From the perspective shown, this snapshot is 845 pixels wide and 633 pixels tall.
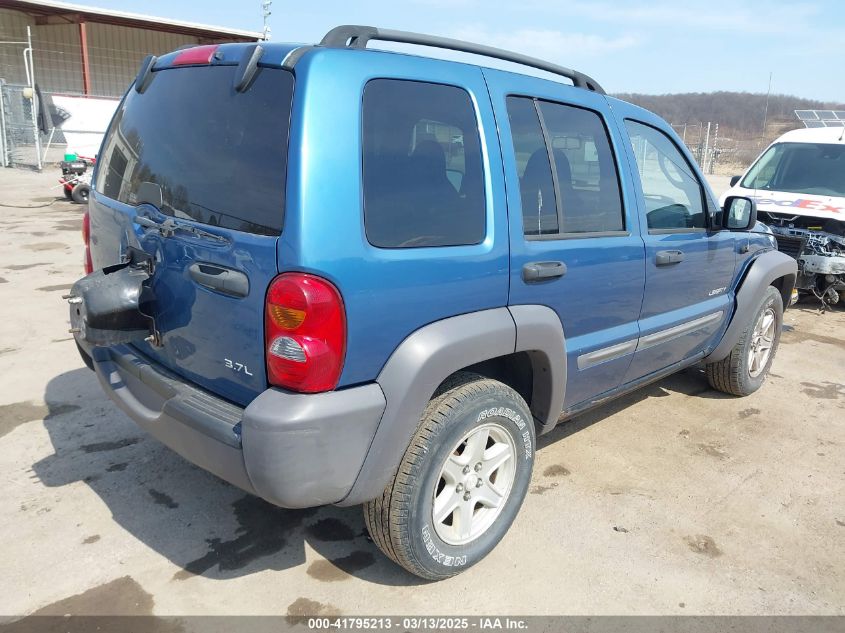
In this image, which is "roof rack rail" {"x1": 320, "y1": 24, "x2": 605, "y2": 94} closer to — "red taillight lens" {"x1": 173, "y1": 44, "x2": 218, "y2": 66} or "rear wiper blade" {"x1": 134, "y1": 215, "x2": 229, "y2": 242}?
"red taillight lens" {"x1": 173, "y1": 44, "x2": 218, "y2": 66}

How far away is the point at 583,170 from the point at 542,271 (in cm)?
74

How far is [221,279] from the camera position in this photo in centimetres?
234

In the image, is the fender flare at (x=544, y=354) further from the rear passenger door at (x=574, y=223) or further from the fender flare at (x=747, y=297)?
the fender flare at (x=747, y=297)

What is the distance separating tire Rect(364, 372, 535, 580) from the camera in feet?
8.28

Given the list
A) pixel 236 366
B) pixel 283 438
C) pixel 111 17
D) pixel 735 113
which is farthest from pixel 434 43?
pixel 735 113

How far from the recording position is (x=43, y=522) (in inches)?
120

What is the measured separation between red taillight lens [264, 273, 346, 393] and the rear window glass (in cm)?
21

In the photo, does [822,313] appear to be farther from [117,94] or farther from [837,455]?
[117,94]

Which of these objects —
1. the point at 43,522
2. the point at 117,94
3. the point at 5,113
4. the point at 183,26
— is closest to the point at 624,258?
the point at 43,522

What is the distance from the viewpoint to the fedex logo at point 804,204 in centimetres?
721

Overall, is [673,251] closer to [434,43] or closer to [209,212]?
[434,43]

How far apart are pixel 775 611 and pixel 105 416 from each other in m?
3.71

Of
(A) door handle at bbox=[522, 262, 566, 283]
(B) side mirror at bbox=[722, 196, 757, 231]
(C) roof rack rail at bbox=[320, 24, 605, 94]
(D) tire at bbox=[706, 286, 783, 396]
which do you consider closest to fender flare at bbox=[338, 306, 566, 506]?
(A) door handle at bbox=[522, 262, 566, 283]

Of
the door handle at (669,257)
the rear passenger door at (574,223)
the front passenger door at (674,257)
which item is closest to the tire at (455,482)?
the rear passenger door at (574,223)
